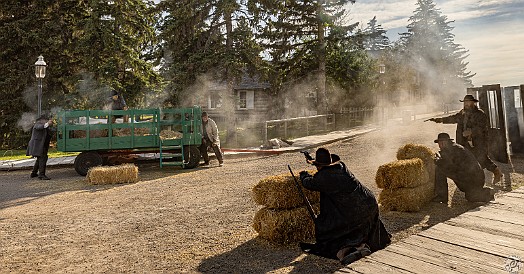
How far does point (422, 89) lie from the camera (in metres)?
57.8

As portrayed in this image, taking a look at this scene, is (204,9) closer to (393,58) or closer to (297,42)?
(297,42)

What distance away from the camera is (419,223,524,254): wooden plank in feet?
11.9

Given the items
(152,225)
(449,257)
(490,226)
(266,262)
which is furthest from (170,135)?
(449,257)

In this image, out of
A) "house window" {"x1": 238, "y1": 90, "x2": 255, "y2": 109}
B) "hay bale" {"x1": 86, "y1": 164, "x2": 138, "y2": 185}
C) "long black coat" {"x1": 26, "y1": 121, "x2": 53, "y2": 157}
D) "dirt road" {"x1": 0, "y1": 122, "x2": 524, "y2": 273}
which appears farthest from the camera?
"house window" {"x1": 238, "y1": 90, "x2": 255, "y2": 109}

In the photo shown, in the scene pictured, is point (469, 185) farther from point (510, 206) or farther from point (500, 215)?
point (500, 215)

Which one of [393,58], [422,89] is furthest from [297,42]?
[422,89]

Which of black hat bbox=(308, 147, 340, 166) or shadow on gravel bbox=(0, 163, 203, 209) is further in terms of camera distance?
shadow on gravel bbox=(0, 163, 203, 209)

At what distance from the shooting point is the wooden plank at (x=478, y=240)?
3.61 meters

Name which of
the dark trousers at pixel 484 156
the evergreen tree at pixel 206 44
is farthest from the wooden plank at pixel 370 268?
the evergreen tree at pixel 206 44

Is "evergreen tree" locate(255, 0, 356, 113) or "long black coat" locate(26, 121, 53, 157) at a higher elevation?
"evergreen tree" locate(255, 0, 356, 113)

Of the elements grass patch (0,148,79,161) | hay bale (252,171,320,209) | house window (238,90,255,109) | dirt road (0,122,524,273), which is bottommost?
dirt road (0,122,524,273)

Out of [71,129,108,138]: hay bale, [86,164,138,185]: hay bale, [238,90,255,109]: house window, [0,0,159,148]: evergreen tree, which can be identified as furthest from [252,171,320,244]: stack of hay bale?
[238,90,255,109]: house window

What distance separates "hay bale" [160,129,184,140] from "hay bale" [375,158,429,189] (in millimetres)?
8088

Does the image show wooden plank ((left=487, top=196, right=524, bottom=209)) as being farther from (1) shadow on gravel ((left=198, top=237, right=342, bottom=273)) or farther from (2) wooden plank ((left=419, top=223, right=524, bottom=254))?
(1) shadow on gravel ((left=198, top=237, right=342, bottom=273))
